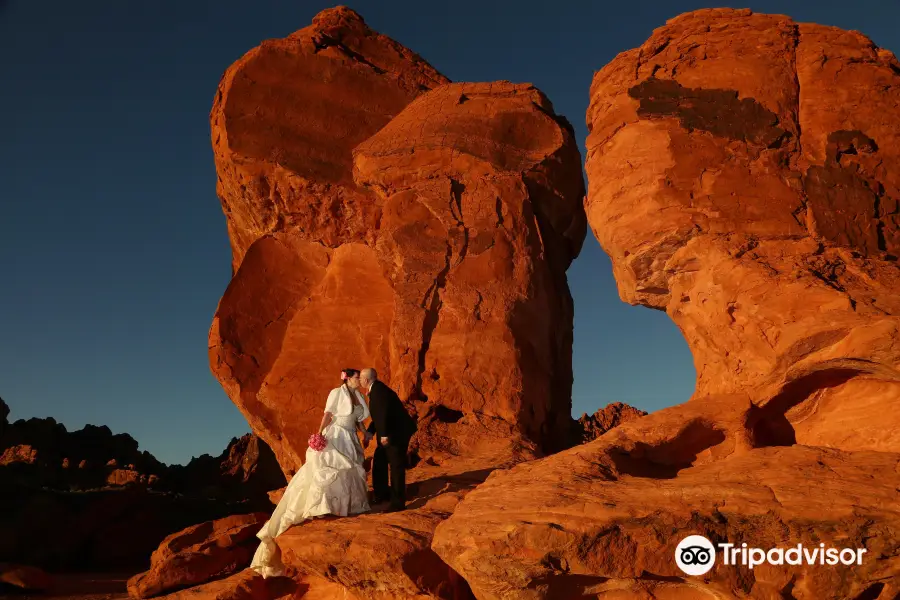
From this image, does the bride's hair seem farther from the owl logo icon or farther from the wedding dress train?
the owl logo icon

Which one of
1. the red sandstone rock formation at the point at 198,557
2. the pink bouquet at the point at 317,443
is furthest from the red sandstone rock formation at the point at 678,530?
the red sandstone rock formation at the point at 198,557

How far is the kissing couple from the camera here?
7570 millimetres

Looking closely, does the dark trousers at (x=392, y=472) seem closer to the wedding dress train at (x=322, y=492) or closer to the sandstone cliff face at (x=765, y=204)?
the wedding dress train at (x=322, y=492)

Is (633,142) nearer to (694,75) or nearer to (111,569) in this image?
(694,75)

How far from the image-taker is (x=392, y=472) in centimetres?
784

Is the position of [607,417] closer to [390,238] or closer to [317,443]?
[390,238]

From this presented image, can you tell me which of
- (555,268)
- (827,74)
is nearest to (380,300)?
(555,268)

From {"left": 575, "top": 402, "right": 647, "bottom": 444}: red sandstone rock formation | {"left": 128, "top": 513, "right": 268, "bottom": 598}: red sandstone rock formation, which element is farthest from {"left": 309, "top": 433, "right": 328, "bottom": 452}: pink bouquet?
{"left": 575, "top": 402, "right": 647, "bottom": 444}: red sandstone rock formation

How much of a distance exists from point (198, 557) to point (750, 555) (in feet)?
25.9

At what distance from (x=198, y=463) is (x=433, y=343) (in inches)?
906

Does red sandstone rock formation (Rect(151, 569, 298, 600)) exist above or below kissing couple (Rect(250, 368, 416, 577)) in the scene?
below

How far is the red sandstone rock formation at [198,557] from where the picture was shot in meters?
10.4

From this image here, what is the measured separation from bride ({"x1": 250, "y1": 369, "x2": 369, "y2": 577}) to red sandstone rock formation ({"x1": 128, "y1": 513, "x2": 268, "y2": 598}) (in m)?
3.18

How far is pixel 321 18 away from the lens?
610 inches
